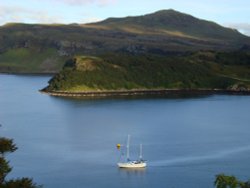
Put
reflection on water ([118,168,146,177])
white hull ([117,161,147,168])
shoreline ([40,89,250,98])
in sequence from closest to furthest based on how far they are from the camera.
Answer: reflection on water ([118,168,146,177]) → white hull ([117,161,147,168]) → shoreline ([40,89,250,98])

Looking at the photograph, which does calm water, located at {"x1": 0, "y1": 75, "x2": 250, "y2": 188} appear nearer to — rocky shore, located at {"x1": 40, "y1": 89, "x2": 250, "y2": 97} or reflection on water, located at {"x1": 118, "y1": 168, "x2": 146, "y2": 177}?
reflection on water, located at {"x1": 118, "y1": 168, "x2": 146, "y2": 177}

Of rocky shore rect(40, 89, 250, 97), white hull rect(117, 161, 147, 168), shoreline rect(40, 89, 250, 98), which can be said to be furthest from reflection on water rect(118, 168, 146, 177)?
rocky shore rect(40, 89, 250, 97)

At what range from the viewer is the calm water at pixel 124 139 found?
241 feet

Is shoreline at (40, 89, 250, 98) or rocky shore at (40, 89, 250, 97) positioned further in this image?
rocky shore at (40, 89, 250, 97)

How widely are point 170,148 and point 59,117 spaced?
4801cm

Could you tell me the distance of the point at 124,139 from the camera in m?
99.8

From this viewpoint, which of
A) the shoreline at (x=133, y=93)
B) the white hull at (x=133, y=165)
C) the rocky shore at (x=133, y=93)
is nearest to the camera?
the white hull at (x=133, y=165)

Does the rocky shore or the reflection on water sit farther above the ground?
the reflection on water

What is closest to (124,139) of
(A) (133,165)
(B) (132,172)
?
(A) (133,165)

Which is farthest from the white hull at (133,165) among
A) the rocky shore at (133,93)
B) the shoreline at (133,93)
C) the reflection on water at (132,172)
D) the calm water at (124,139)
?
the rocky shore at (133,93)

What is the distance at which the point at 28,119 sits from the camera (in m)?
130

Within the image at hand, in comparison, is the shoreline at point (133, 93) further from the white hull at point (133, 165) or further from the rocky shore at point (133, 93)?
the white hull at point (133, 165)

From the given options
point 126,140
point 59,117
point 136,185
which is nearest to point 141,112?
point 59,117

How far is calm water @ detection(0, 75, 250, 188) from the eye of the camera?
7356 centimetres
